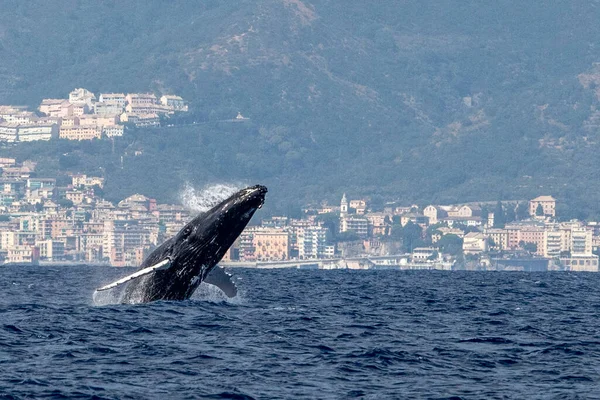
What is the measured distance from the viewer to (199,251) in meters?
→ 39.9

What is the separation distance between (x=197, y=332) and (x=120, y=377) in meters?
7.02

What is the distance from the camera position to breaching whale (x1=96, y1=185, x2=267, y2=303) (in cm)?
3897

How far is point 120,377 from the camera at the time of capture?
32.9 metres

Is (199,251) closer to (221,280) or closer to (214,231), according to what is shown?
(214,231)

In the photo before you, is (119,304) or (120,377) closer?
(120,377)

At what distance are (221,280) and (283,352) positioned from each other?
18.5 ft

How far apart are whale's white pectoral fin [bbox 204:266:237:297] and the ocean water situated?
917mm

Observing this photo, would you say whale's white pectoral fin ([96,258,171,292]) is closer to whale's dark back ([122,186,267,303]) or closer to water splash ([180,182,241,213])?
whale's dark back ([122,186,267,303])

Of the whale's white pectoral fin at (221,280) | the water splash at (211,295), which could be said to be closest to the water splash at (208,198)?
the whale's white pectoral fin at (221,280)

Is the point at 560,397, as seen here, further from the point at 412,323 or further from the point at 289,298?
the point at 289,298

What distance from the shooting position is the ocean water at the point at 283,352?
32.2 metres

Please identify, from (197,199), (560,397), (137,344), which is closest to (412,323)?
(197,199)

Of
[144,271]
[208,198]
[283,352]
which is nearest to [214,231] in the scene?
[208,198]

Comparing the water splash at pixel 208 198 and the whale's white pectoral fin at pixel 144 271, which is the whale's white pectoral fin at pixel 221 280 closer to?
the water splash at pixel 208 198
